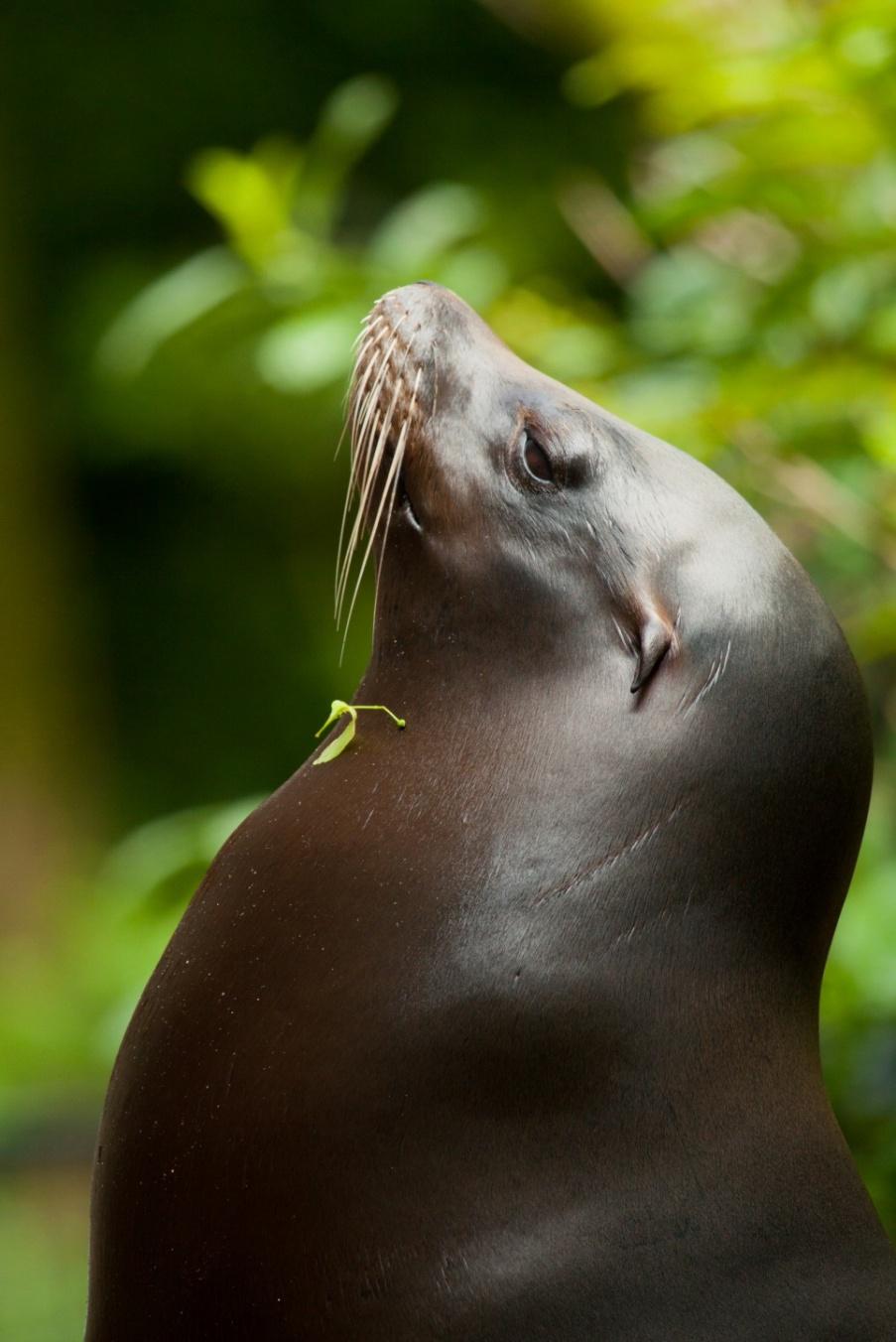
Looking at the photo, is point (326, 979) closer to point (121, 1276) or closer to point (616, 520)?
point (121, 1276)

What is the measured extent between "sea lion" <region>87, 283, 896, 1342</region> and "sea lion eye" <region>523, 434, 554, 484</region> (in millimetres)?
20

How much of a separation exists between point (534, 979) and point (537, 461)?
670 mm

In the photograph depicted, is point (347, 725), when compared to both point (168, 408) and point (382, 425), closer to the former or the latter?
point (382, 425)

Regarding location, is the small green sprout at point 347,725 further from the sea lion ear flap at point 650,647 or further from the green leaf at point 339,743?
the sea lion ear flap at point 650,647

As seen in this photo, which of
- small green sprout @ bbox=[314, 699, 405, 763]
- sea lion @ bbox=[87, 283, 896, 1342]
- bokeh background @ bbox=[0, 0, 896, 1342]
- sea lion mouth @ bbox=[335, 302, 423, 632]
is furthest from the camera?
bokeh background @ bbox=[0, 0, 896, 1342]

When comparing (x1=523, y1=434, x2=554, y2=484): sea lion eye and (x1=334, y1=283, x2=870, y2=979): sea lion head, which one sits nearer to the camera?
(x1=334, y1=283, x2=870, y2=979): sea lion head

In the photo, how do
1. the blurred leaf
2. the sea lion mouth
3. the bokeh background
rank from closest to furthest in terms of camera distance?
the sea lion mouth → the blurred leaf → the bokeh background

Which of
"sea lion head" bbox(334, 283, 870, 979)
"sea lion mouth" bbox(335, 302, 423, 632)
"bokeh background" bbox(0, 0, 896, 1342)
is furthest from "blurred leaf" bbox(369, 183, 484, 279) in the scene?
"sea lion head" bbox(334, 283, 870, 979)

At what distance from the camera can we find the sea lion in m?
1.66

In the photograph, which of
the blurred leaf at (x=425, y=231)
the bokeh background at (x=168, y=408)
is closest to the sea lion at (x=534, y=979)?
the blurred leaf at (x=425, y=231)

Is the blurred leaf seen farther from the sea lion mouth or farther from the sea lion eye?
the sea lion eye

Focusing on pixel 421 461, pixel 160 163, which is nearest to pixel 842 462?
pixel 421 461

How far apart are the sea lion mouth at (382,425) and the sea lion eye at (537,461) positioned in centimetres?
14

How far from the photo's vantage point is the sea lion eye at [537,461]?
205 centimetres
